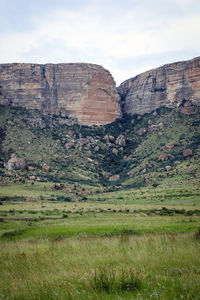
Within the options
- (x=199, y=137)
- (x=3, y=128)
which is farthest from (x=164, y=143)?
(x=3, y=128)

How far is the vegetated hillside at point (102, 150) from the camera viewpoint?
7162 centimetres

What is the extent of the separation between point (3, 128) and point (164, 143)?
2197 inches

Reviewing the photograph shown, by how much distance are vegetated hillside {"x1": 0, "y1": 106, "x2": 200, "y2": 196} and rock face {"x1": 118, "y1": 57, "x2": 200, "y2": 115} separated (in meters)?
6.26

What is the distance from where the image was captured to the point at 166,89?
111 meters

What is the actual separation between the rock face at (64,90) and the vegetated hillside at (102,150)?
318 inches

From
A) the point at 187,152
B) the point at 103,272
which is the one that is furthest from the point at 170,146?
the point at 103,272

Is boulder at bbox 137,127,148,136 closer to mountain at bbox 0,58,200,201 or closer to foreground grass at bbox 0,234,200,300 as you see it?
mountain at bbox 0,58,200,201

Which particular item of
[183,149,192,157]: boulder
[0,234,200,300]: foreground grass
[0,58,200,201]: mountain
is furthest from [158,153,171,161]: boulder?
[0,234,200,300]: foreground grass

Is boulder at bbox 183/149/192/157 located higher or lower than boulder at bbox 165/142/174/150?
lower

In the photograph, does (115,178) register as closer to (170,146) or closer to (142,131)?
(170,146)

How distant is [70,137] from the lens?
9981 centimetres

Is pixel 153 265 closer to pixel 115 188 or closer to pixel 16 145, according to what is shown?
pixel 115 188

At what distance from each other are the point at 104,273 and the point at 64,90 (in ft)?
395

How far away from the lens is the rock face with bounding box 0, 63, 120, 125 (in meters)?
114
